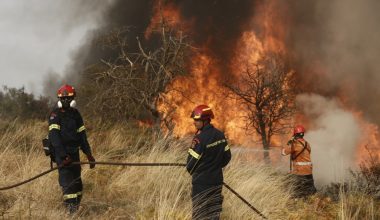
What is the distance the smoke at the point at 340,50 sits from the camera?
96.3 ft

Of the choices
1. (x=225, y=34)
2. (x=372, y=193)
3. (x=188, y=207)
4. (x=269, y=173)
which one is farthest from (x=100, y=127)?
(x=225, y=34)

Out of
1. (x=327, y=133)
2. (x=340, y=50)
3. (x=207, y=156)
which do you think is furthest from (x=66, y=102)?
(x=340, y=50)

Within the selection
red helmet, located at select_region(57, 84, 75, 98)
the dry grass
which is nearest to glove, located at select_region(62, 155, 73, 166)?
the dry grass

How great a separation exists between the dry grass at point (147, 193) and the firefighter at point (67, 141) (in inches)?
8.5

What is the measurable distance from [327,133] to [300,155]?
19949 mm

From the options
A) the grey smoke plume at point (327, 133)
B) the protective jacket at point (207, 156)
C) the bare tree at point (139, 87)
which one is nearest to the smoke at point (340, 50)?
the grey smoke plume at point (327, 133)

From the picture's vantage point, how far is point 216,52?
1109 inches

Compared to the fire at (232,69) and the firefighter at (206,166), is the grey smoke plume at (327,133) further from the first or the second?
the firefighter at (206,166)

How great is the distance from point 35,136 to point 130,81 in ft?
11.8

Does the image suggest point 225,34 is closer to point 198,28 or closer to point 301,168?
point 198,28

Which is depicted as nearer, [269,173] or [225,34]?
[269,173]

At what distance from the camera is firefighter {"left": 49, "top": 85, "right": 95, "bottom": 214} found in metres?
5.46

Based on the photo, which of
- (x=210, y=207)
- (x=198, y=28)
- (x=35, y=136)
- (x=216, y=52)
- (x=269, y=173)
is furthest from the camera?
(x=198, y=28)

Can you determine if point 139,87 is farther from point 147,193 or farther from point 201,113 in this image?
point 201,113
